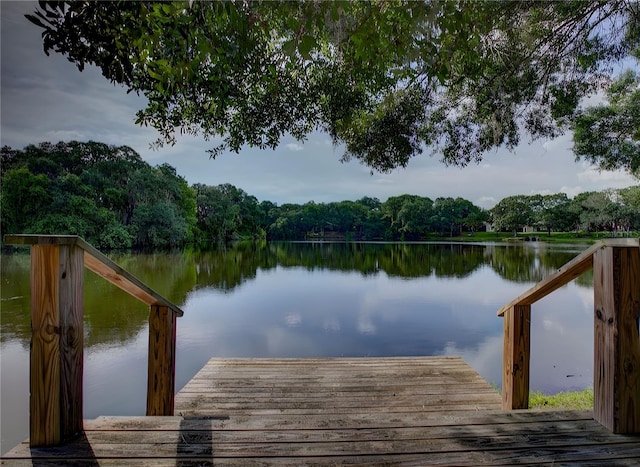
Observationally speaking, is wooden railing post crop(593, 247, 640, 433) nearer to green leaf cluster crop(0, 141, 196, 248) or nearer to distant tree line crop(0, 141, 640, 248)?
distant tree line crop(0, 141, 640, 248)

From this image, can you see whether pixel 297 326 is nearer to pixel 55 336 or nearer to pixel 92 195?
pixel 55 336

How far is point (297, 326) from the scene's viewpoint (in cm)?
894

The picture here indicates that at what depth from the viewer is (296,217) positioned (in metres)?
60.6

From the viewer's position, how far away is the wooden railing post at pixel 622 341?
4.68 ft

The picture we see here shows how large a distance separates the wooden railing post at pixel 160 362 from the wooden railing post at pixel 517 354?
2025 millimetres

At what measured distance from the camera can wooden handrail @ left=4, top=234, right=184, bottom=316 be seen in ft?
4.12

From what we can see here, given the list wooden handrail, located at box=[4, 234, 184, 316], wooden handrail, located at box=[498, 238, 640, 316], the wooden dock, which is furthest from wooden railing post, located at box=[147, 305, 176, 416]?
wooden handrail, located at box=[498, 238, 640, 316]

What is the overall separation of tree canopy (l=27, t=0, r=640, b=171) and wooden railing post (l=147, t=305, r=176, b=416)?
1249 millimetres

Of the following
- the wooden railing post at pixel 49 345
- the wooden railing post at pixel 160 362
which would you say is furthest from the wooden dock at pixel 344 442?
the wooden railing post at pixel 160 362

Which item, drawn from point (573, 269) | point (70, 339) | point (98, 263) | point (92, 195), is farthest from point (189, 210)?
point (573, 269)

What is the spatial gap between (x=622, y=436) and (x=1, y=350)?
834 cm

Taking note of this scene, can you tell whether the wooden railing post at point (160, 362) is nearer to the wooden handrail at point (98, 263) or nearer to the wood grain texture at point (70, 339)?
the wooden handrail at point (98, 263)

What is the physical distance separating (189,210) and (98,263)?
36856mm

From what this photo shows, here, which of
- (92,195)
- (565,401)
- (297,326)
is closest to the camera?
(565,401)
